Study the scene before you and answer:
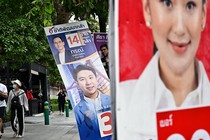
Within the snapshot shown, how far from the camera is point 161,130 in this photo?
261 centimetres

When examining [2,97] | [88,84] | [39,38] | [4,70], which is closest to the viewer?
[88,84]

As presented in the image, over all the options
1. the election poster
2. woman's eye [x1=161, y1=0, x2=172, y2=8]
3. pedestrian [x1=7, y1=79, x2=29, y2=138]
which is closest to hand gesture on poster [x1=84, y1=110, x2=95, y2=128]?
the election poster

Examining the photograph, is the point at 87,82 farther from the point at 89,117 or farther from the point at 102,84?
the point at 89,117

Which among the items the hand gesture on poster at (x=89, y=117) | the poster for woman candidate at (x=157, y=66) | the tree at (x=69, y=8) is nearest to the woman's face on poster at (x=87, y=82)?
the hand gesture on poster at (x=89, y=117)

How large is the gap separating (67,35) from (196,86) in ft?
12.4

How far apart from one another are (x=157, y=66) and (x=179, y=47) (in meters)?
0.18

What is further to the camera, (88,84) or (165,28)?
(88,84)

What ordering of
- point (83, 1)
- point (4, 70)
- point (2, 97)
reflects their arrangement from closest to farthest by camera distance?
point (83, 1), point (2, 97), point (4, 70)

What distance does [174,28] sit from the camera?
2658mm

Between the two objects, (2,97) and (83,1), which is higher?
(83,1)

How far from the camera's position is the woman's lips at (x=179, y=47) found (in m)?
2.68

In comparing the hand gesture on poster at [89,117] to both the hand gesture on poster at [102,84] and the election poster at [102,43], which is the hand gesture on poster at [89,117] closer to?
the hand gesture on poster at [102,84]

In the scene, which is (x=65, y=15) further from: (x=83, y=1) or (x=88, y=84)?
(x=88, y=84)

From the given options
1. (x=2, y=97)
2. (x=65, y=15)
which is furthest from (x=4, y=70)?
(x=65, y=15)
